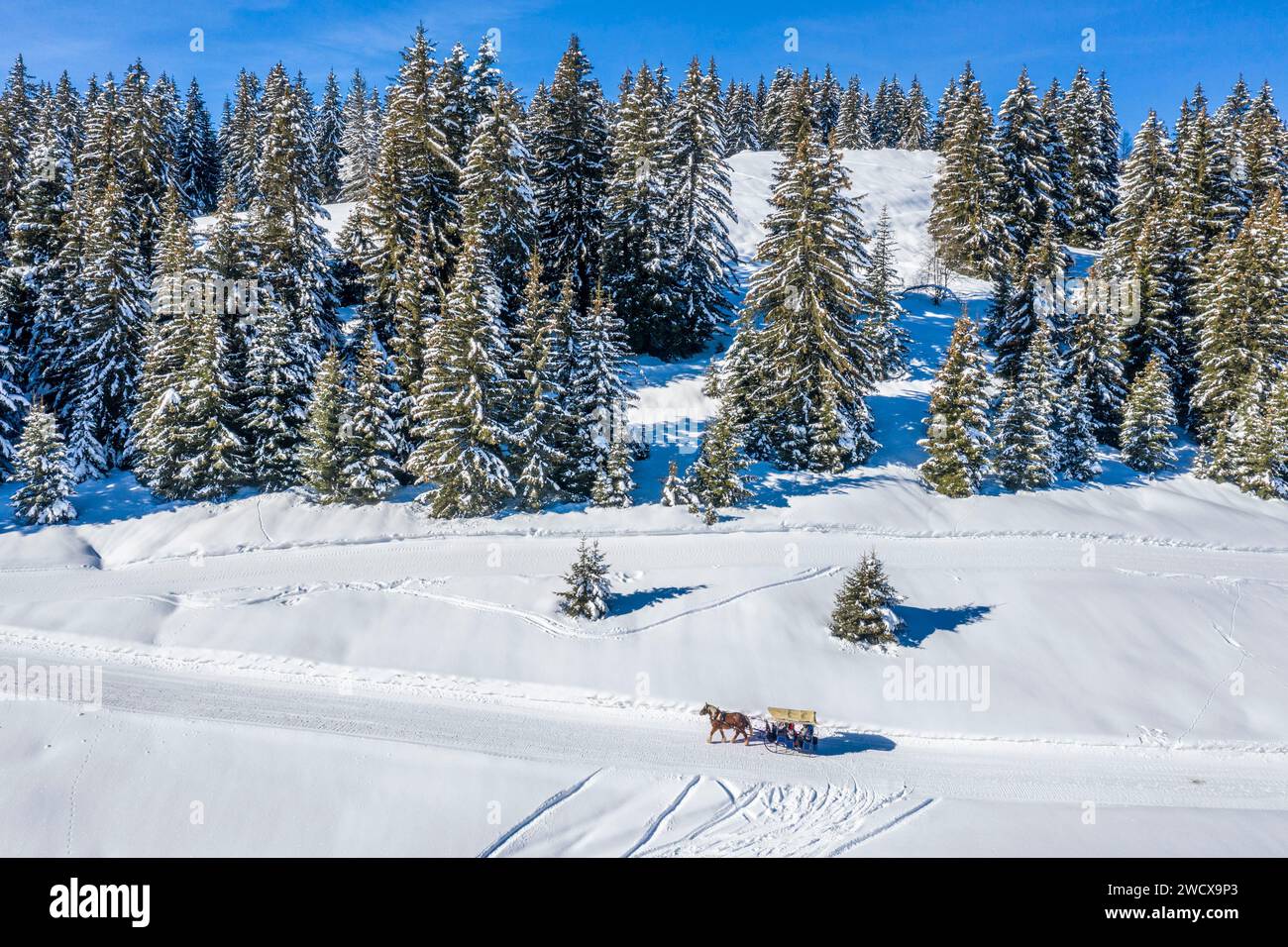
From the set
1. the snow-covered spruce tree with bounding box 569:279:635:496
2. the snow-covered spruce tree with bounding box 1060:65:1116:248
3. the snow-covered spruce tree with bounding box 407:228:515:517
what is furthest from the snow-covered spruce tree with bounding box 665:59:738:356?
the snow-covered spruce tree with bounding box 1060:65:1116:248

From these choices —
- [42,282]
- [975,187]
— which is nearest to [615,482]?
[42,282]

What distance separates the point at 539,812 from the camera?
41.0 ft

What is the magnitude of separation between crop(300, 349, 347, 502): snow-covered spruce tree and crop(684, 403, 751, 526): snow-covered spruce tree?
1322cm

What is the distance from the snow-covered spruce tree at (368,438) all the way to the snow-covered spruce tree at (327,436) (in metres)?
0.25

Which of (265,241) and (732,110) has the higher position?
(732,110)

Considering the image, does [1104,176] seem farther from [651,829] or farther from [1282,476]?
[651,829]

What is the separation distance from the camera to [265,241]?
96.0ft

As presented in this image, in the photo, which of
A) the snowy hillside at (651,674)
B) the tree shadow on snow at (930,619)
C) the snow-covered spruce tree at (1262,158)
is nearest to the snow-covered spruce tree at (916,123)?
the snow-covered spruce tree at (1262,158)

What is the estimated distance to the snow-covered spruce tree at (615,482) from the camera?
84.8 feet

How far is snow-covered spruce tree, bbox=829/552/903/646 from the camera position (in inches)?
722

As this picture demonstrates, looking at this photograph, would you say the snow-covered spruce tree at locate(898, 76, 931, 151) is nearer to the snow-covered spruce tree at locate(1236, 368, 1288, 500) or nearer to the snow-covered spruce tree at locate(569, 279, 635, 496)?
the snow-covered spruce tree at locate(1236, 368, 1288, 500)

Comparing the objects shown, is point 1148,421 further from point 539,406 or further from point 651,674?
point 651,674
